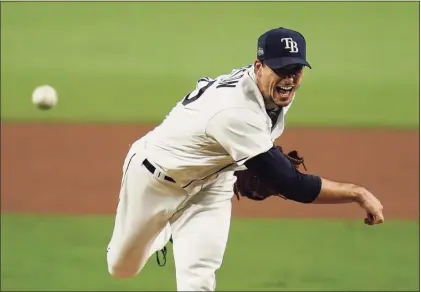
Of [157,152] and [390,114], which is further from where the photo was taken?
[390,114]

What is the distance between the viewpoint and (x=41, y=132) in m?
9.48

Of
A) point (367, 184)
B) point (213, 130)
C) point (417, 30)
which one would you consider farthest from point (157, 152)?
point (417, 30)

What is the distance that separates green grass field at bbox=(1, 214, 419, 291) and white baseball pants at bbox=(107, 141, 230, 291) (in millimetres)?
1175

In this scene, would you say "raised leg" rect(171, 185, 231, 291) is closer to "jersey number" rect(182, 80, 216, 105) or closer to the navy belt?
the navy belt

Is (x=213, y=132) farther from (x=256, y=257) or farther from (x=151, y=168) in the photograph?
(x=256, y=257)

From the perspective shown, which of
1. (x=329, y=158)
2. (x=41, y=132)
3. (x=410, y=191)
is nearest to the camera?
(x=410, y=191)

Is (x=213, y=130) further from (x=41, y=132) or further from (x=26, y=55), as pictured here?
(x=26, y=55)

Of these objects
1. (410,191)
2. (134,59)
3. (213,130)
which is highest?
(213,130)

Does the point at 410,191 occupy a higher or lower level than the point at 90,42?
lower

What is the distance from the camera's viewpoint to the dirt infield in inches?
306

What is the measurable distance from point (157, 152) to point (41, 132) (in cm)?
524

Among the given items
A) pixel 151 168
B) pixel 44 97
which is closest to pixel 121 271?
pixel 151 168

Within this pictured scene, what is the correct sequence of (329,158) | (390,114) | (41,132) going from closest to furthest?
1. (329,158)
2. (41,132)
3. (390,114)

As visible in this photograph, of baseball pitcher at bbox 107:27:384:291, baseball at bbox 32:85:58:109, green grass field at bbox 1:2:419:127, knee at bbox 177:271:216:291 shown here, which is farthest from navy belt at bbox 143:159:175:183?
green grass field at bbox 1:2:419:127
